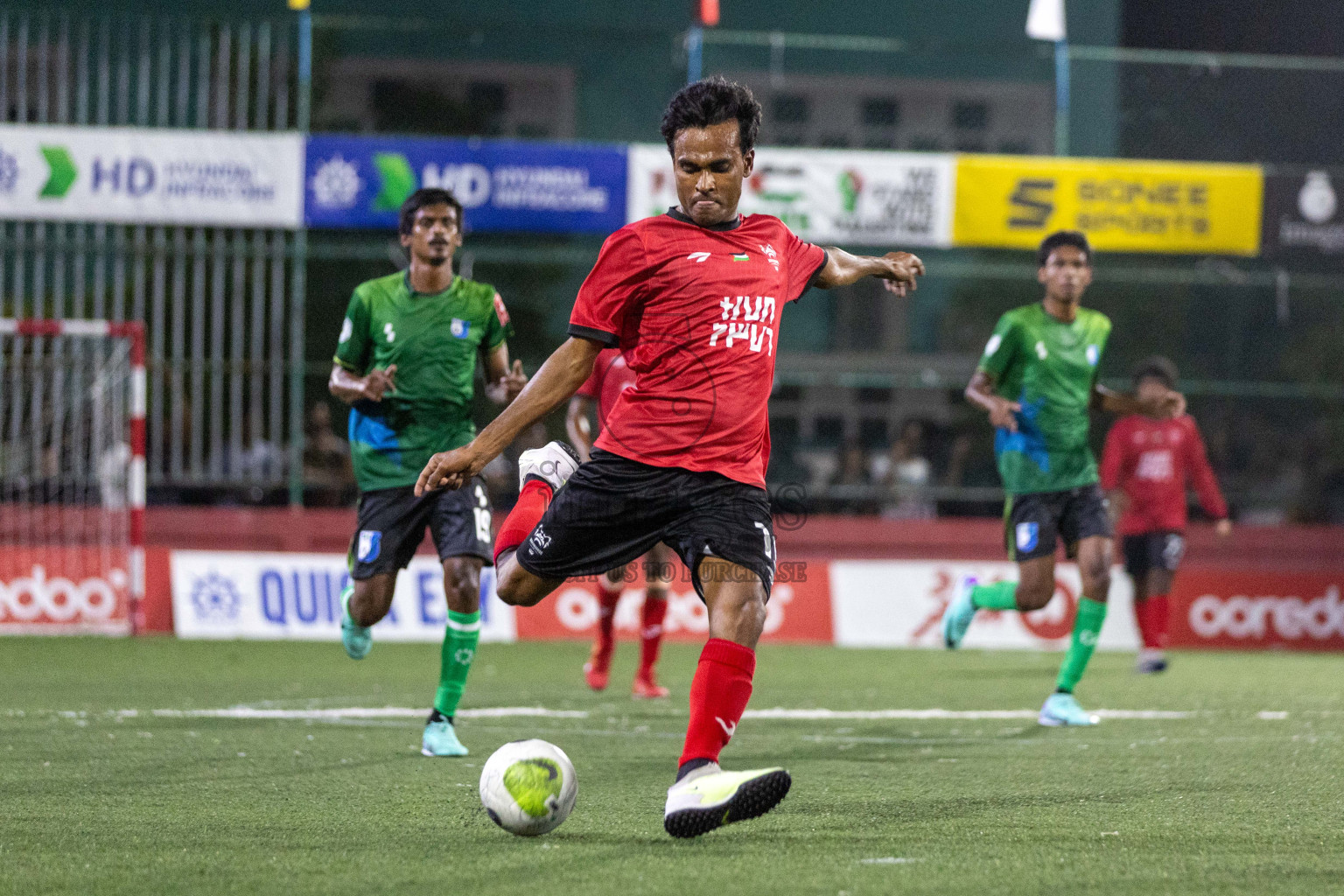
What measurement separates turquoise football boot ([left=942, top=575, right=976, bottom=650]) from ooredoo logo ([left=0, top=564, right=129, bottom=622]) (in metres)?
7.92

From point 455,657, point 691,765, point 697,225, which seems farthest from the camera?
point 455,657

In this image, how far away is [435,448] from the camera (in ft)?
23.5

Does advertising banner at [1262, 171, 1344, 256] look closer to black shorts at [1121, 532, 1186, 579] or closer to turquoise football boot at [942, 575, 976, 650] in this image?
black shorts at [1121, 532, 1186, 579]

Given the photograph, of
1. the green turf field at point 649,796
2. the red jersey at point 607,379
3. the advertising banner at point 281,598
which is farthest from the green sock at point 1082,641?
the advertising banner at point 281,598

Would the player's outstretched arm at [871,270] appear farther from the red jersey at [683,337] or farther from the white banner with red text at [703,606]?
the white banner with red text at [703,606]

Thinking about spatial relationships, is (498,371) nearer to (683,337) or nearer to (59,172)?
(683,337)

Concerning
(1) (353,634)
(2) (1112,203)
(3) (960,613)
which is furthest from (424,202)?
(2) (1112,203)

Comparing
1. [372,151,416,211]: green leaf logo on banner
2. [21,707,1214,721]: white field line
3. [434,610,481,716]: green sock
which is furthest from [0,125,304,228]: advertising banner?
[434,610,481,716]: green sock

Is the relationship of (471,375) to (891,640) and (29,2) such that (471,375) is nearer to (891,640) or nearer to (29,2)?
(891,640)

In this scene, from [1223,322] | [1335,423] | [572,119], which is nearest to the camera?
[1223,322]

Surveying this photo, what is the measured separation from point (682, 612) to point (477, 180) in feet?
14.6

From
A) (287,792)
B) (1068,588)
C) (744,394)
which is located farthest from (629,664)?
(744,394)

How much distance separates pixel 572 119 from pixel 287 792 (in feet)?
49.4

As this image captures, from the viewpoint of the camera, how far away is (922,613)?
14.6 metres
